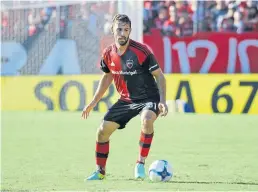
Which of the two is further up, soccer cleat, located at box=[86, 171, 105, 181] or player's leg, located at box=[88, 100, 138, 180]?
player's leg, located at box=[88, 100, 138, 180]

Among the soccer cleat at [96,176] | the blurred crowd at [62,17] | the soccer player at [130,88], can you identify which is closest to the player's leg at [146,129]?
the soccer player at [130,88]

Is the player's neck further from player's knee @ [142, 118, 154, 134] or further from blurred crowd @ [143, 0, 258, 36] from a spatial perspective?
blurred crowd @ [143, 0, 258, 36]

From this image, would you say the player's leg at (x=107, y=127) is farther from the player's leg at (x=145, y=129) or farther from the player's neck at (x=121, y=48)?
the player's neck at (x=121, y=48)

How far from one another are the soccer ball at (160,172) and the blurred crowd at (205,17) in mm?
11271

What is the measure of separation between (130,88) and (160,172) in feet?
3.52

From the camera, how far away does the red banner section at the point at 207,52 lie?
1809 cm

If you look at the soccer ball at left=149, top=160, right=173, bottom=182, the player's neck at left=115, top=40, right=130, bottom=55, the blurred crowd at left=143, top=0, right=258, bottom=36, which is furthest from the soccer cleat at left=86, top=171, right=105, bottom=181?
the blurred crowd at left=143, top=0, right=258, bottom=36

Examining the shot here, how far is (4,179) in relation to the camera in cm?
802

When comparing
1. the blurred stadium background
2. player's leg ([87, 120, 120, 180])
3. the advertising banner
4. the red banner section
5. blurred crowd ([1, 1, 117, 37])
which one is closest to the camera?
player's leg ([87, 120, 120, 180])

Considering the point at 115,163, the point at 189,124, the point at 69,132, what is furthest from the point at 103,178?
the point at 189,124

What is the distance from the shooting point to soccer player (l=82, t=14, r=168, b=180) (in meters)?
8.04

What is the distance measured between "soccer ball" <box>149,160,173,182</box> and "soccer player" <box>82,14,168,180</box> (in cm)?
25

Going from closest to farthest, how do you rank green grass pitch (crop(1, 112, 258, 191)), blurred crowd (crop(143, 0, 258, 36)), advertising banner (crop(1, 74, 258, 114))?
green grass pitch (crop(1, 112, 258, 191)) → advertising banner (crop(1, 74, 258, 114)) → blurred crowd (crop(143, 0, 258, 36))

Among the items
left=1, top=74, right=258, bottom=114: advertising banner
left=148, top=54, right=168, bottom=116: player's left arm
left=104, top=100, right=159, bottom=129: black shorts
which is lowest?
left=1, top=74, right=258, bottom=114: advertising banner
